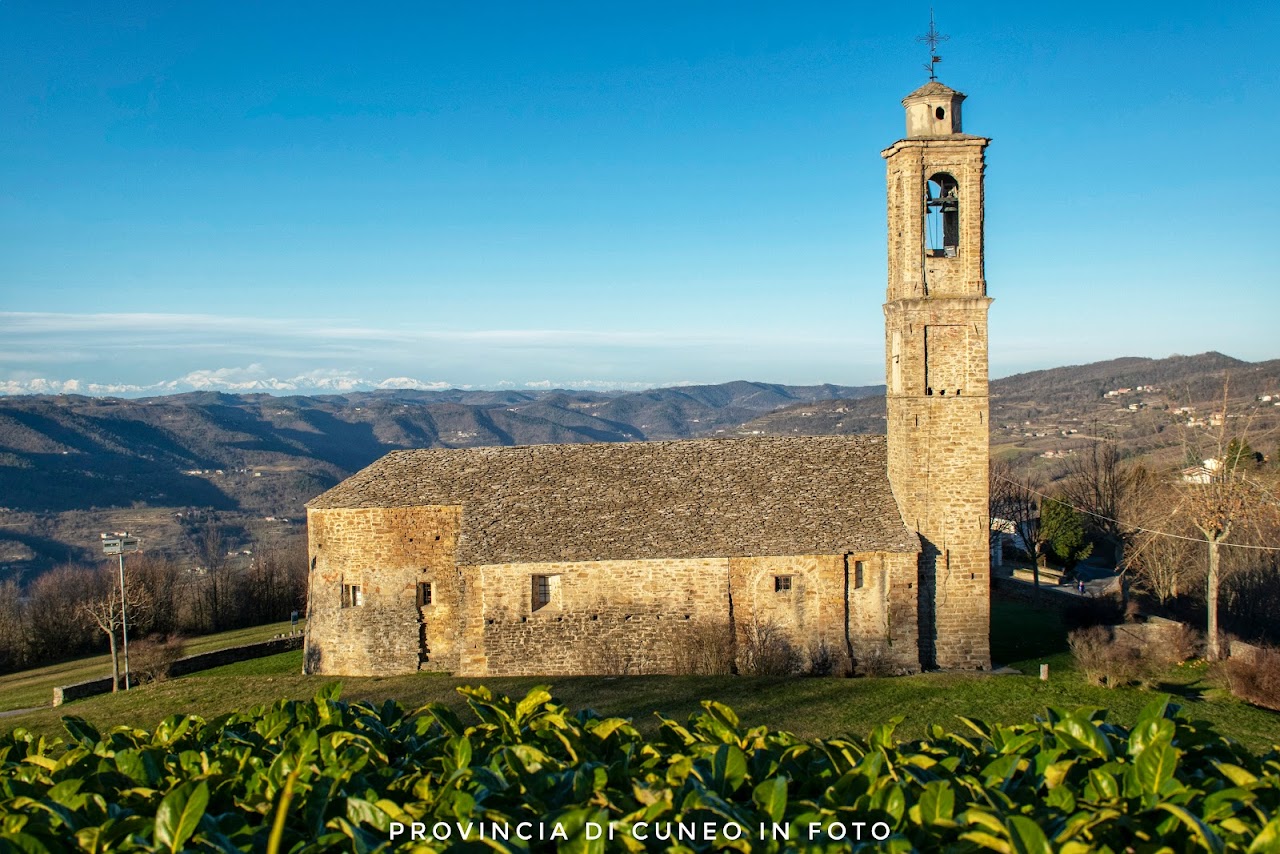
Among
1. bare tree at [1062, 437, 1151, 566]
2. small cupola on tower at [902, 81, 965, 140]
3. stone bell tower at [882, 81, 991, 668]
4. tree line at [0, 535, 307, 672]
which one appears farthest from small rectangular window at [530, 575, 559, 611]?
tree line at [0, 535, 307, 672]

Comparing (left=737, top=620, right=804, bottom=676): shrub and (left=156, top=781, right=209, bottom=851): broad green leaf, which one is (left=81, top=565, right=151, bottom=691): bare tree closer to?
(left=737, top=620, right=804, bottom=676): shrub

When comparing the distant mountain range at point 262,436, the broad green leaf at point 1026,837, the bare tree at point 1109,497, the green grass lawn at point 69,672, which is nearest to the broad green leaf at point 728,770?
the broad green leaf at point 1026,837

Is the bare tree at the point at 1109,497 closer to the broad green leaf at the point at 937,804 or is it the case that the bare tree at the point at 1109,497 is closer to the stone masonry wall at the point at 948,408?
the stone masonry wall at the point at 948,408

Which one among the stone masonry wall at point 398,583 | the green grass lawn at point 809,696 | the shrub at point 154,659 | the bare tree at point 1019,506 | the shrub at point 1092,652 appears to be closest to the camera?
the green grass lawn at point 809,696

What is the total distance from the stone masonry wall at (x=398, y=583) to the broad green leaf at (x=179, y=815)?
819 inches

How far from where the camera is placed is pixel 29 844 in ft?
12.7

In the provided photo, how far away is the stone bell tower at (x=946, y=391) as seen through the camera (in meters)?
22.4

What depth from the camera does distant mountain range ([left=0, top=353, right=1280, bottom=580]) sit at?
3642 inches

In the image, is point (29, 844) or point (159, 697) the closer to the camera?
point (29, 844)

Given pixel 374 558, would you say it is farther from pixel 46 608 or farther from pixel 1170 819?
pixel 46 608

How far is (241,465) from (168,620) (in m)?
96.9

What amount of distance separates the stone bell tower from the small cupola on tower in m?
0.03

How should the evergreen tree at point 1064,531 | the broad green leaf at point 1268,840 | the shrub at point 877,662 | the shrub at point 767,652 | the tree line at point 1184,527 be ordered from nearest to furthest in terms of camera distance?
the broad green leaf at point 1268,840 → the shrub at point 877,662 → the shrub at point 767,652 → the tree line at point 1184,527 → the evergreen tree at point 1064,531

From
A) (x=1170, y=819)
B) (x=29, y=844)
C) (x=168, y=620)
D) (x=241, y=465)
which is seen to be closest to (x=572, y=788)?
(x=29, y=844)
